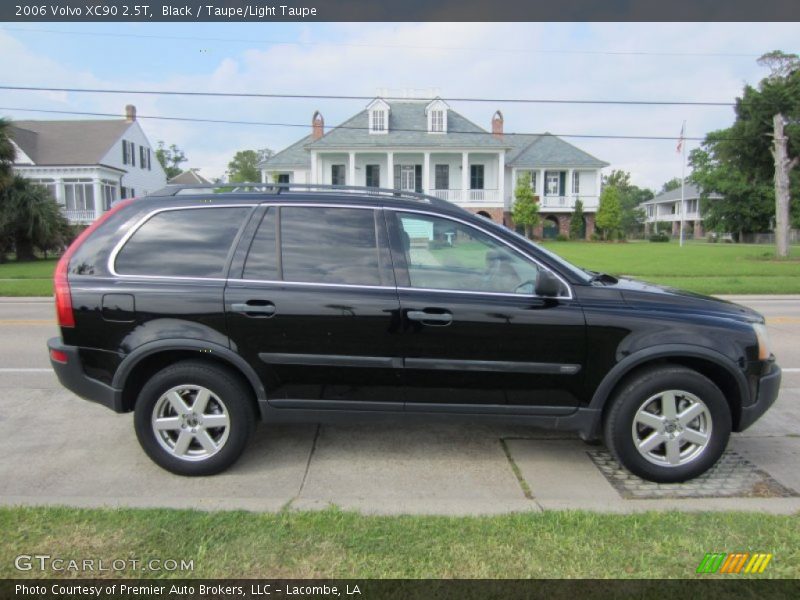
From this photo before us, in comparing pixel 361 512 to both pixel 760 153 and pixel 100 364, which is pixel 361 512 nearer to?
pixel 100 364

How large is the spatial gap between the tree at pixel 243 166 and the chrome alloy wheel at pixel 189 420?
77.1 metres

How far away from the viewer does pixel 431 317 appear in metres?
3.55

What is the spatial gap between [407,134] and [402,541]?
37838 mm

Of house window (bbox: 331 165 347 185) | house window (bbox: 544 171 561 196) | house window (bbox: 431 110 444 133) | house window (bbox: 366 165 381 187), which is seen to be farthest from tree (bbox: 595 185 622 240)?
house window (bbox: 331 165 347 185)

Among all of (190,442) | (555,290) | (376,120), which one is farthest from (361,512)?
(376,120)

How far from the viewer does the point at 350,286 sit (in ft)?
12.0

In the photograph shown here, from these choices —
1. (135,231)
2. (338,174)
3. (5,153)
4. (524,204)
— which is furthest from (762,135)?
(5,153)

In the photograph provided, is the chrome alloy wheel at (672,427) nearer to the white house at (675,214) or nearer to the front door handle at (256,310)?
the front door handle at (256,310)

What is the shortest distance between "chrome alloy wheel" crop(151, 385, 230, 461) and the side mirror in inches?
86.1

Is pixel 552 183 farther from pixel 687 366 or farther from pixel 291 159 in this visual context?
pixel 687 366

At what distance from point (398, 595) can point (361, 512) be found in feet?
2.62

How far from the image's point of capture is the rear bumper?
3719 millimetres

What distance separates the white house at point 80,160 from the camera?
3631cm

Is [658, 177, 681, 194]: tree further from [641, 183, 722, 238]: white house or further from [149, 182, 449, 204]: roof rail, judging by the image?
[149, 182, 449, 204]: roof rail
